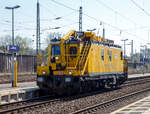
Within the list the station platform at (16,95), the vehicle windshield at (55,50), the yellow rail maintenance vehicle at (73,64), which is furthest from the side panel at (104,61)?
the station platform at (16,95)

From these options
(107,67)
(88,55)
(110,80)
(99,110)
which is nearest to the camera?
(99,110)

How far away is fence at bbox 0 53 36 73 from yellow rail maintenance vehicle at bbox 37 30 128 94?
22.2m

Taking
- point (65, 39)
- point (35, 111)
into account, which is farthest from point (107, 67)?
point (35, 111)

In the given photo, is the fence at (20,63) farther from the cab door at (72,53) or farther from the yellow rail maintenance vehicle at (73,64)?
the cab door at (72,53)

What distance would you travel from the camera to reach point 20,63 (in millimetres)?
41500

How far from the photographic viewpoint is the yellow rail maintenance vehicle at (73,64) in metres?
14.7

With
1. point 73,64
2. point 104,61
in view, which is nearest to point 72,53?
point 73,64

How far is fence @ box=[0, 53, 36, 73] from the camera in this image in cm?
3831

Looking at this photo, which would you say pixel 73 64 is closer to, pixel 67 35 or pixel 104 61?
pixel 67 35

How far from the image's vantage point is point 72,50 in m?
15.9

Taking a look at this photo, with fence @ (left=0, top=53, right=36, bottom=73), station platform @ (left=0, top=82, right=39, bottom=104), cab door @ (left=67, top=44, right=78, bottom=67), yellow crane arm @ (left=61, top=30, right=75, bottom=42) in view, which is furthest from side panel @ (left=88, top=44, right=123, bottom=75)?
fence @ (left=0, top=53, right=36, bottom=73)

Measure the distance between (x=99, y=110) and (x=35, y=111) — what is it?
2963 millimetres

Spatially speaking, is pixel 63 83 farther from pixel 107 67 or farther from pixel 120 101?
pixel 107 67

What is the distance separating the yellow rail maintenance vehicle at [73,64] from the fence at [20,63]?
22215 millimetres
